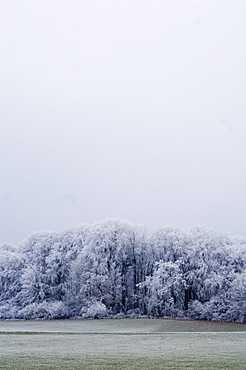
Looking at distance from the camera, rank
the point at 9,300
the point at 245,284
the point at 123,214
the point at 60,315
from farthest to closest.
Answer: the point at 123,214 → the point at 9,300 → the point at 60,315 → the point at 245,284

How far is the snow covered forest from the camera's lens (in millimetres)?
53500

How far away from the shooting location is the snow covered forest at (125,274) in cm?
5350

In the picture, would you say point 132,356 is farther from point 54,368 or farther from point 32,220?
point 32,220

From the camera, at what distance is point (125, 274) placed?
5950cm

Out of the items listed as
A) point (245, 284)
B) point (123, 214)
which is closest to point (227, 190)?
point (123, 214)

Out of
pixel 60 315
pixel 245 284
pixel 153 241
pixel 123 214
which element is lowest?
pixel 60 315

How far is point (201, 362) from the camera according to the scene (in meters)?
12.3

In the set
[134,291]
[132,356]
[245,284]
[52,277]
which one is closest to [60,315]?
[52,277]

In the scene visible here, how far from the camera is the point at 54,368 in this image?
11156 millimetres

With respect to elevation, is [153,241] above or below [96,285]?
above

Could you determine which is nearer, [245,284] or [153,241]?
[245,284]

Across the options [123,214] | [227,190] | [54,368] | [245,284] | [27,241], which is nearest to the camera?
[54,368]

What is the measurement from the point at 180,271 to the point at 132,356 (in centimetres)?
4253

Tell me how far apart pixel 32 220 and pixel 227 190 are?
50497 mm
